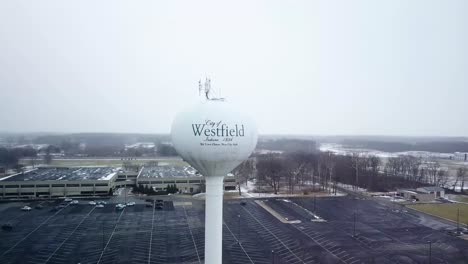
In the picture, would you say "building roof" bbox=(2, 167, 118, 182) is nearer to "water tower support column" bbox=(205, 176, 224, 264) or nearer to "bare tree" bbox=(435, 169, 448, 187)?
"water tower support column" bbox=(205, 176, 224, 264)

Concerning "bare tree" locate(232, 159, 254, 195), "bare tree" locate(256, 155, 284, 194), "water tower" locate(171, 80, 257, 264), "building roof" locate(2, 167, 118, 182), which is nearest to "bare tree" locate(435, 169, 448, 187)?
"bare tree" locate(256, 155, 284, 194)

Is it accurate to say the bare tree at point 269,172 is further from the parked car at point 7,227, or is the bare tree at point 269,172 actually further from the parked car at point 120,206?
the parked car at point 7,227

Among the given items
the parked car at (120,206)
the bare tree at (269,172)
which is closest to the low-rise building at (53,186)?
the parked car at (120,206)

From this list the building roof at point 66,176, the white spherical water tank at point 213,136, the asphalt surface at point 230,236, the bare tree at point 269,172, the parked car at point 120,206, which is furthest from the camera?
the bare tree at point 269,172

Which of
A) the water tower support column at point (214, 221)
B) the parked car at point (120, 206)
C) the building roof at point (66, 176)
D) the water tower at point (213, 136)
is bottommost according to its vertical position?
the parked car at point (120, 206)

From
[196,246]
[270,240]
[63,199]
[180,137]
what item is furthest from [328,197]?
[180,137]

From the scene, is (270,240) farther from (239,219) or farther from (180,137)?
(180,137)

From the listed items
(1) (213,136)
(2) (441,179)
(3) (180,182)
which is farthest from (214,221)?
(2) (441,179)
